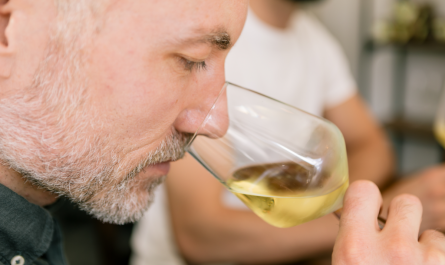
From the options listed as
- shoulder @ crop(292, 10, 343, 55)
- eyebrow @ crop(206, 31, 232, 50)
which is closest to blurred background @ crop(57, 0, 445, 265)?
shoulder @ crop(292, 10, 343, 55)

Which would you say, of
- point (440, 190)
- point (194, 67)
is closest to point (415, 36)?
point (440, 190)

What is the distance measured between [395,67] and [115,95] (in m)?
2.65

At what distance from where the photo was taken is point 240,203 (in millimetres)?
1311

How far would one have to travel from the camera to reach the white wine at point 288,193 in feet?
1.99

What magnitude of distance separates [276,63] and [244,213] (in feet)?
1.90

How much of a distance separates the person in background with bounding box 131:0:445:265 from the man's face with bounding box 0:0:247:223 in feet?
1.68

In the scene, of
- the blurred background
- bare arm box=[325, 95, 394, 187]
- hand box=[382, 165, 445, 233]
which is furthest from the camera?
the blurred background

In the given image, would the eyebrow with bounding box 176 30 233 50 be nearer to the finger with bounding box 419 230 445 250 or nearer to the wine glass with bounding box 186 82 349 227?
the wine glass with bounding box 186 82 349 227

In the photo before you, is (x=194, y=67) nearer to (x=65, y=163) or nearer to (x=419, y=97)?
(x=65, y=163)

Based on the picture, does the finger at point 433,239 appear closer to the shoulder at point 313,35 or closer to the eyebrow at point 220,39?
the eyebrow at point 220,39

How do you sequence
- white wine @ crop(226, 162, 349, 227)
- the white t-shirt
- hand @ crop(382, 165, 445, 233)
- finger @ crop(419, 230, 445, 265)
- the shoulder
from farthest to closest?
the shoulder, the white t-shirt, hand @ crop(382, 165, 445, 233), white wine @ crop(226, 162, 349, 227), finger @ crop(419, 230, 445, 265)

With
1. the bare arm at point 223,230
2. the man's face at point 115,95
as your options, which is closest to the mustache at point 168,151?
the man's face at point 115,95

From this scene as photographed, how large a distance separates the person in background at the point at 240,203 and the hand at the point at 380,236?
15.6 inches

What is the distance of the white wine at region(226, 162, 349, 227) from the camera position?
608mm
